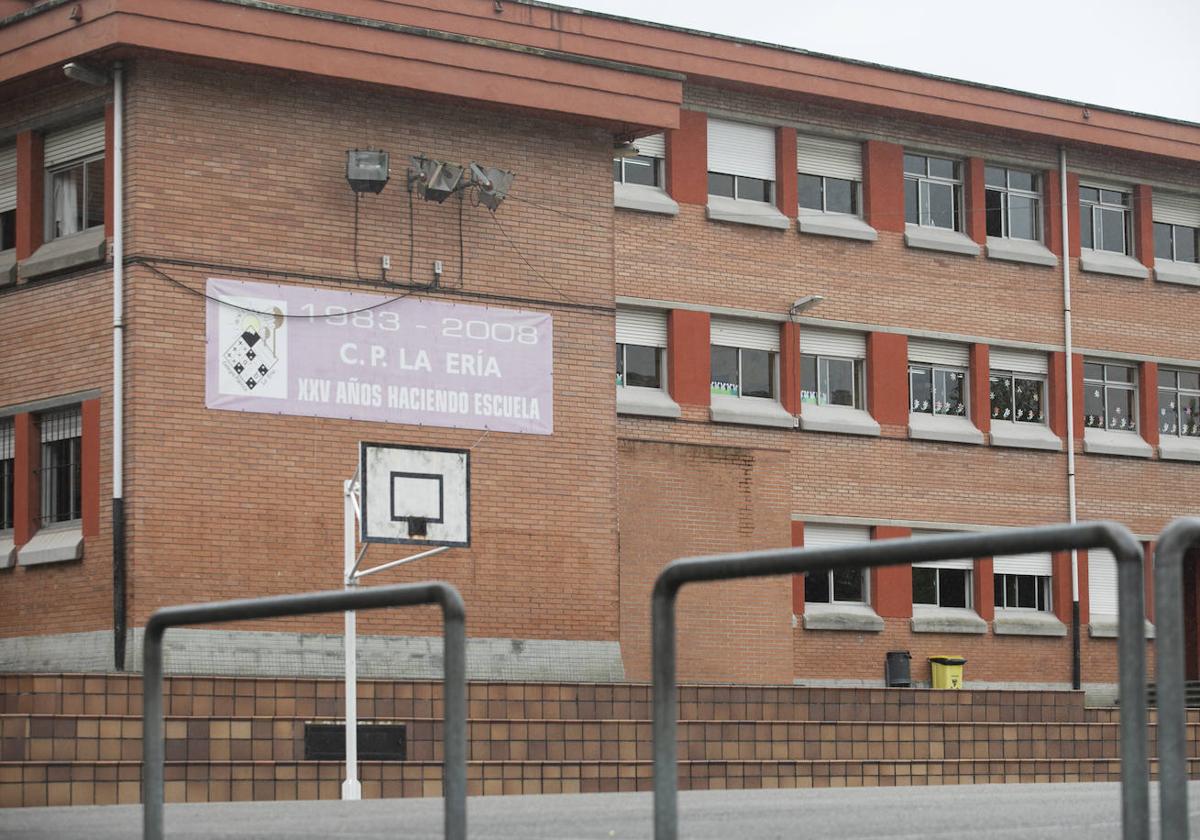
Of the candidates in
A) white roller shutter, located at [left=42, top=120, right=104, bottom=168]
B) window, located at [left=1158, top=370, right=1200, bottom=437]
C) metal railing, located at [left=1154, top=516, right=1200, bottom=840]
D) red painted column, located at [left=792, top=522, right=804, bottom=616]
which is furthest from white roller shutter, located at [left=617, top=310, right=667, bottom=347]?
metal railing, located at [left=1154, top=516, right=1200, bottom=840]

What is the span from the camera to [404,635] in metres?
21.9

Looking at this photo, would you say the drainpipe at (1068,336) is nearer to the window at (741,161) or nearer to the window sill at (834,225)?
the window sill at (834,225)

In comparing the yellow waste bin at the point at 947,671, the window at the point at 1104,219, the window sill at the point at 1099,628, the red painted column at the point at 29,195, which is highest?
the window at the point at 1104,219

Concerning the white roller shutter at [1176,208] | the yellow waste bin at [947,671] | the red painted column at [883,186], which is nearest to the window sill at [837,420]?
the red painted column at [883,186]

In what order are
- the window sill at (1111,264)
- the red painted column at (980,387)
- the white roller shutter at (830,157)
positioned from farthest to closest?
the window sill at (1111,264) < the red painted column at (980,387) < the white roller shutter at (830,157)

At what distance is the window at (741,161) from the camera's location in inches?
1147

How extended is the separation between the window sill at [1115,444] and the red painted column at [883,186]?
495 centimetres

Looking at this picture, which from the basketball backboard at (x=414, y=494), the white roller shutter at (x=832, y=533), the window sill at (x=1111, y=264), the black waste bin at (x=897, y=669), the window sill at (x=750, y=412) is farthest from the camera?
the window sill at (x=1111, y=264)

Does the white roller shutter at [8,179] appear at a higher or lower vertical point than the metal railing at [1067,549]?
higher

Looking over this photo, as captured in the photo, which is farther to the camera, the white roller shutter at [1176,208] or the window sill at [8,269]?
the white roller shutter at [1176,208]

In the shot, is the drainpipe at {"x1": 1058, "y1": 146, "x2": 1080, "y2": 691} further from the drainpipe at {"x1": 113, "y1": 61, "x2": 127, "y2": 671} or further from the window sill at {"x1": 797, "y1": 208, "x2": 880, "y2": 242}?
the drainpipe at {"x1": 113, "y1": 61, "x2": 127, "y2": 671}

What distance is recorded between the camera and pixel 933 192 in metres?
31.3

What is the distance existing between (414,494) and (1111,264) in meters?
17.9

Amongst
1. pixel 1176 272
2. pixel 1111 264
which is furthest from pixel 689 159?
pixel 1176 272
